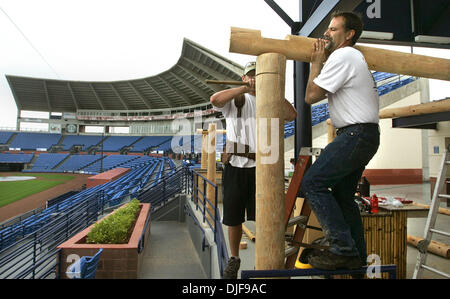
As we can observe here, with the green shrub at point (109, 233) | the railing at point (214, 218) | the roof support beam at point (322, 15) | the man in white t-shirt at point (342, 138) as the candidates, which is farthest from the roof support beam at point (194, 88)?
the man in white t-shirt at point (342, 138)

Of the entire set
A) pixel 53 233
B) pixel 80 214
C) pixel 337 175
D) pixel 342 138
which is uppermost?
pixel 342 138

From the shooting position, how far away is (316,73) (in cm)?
159

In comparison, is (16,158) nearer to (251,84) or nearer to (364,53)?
(251,84)

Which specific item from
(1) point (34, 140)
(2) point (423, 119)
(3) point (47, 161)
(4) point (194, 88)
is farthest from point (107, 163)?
(2) point (423, 119)

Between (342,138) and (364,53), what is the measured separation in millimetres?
720

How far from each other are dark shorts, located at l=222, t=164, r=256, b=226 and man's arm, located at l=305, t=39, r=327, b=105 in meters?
0.95

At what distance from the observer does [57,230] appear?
21.9 ft

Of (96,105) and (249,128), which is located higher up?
(96,105)

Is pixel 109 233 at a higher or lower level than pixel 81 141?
lower

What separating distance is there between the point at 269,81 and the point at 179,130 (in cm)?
4224

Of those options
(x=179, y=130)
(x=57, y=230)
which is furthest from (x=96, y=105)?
(x=57, y=230)
